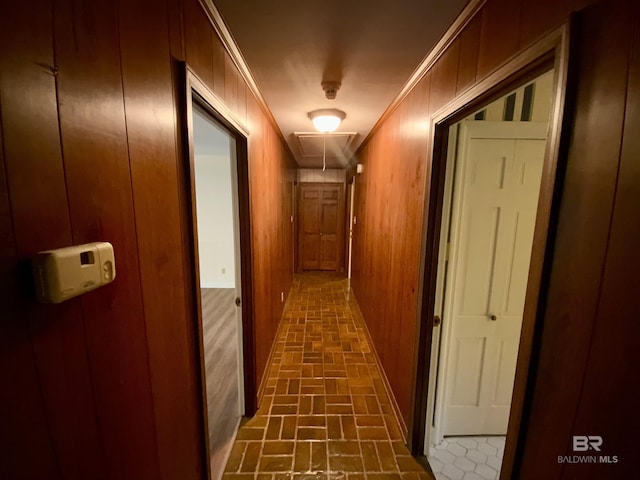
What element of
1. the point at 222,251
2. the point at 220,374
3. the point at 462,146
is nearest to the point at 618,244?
the point at 462,146

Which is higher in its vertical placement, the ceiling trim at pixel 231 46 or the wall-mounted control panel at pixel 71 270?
the ceiling trim at pixel 231 46

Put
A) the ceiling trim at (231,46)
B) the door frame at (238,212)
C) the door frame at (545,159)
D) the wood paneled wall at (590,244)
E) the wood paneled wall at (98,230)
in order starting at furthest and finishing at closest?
the ceiling trim at (231,46), the door frame at (238,212), the door frame at (545,159), the wood paneled wall at (590,244), the wood paneled wall at (98,230)

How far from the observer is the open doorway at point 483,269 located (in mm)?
1553

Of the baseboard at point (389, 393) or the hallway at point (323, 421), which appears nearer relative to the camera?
the hallway at point (323, 421)

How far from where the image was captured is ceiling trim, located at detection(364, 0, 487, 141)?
3.47 ft

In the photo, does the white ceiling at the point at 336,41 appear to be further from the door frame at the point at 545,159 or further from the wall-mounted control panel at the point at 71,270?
the wall-mounted control panel at the point at 71,270

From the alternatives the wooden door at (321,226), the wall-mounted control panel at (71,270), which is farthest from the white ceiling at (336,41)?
the wooden door at (321,226)

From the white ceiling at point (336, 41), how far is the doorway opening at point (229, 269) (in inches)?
16.3

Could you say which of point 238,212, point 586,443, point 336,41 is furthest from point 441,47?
point 586,443

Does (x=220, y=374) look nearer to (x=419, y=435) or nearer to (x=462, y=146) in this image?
(x=419, y=435)

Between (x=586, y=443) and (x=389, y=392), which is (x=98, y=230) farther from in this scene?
Result: (x=389, y=392)

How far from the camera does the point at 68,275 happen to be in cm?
48

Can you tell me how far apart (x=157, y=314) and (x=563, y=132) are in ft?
4.13

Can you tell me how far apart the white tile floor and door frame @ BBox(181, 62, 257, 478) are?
4.39 feet
